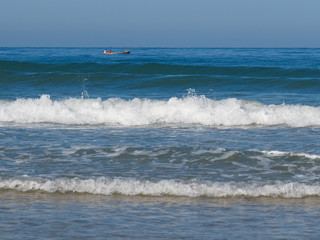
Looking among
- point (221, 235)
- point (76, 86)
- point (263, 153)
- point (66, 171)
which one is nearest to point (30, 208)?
point (66, 171)

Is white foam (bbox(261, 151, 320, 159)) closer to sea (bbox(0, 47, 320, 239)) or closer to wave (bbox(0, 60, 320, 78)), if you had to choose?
sea (bbox(0, 47, 320, 239))

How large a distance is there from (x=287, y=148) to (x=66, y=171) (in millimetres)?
4024

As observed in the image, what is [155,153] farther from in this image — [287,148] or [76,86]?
[76,86]

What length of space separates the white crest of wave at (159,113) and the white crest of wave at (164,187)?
19.3 ft

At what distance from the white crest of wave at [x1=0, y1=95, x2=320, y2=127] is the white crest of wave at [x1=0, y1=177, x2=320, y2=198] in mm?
5892

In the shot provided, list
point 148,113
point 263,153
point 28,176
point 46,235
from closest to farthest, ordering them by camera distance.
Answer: point 46,235, point 28,176, point 263,153, point 148,113

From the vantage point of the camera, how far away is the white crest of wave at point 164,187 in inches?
263

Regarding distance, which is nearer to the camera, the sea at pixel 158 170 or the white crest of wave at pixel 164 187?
the sea at pixel 158 170

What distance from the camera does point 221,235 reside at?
17.0ft

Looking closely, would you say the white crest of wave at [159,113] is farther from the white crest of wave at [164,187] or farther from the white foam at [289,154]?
the white crest of wave at [164,187]

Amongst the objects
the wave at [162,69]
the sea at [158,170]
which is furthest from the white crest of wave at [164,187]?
the wave at [162,69]

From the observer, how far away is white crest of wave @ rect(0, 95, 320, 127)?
13.1 meters

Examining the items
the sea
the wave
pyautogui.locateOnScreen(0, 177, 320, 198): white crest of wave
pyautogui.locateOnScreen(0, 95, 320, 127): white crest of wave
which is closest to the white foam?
the sea

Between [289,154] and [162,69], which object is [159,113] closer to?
[289,154]
